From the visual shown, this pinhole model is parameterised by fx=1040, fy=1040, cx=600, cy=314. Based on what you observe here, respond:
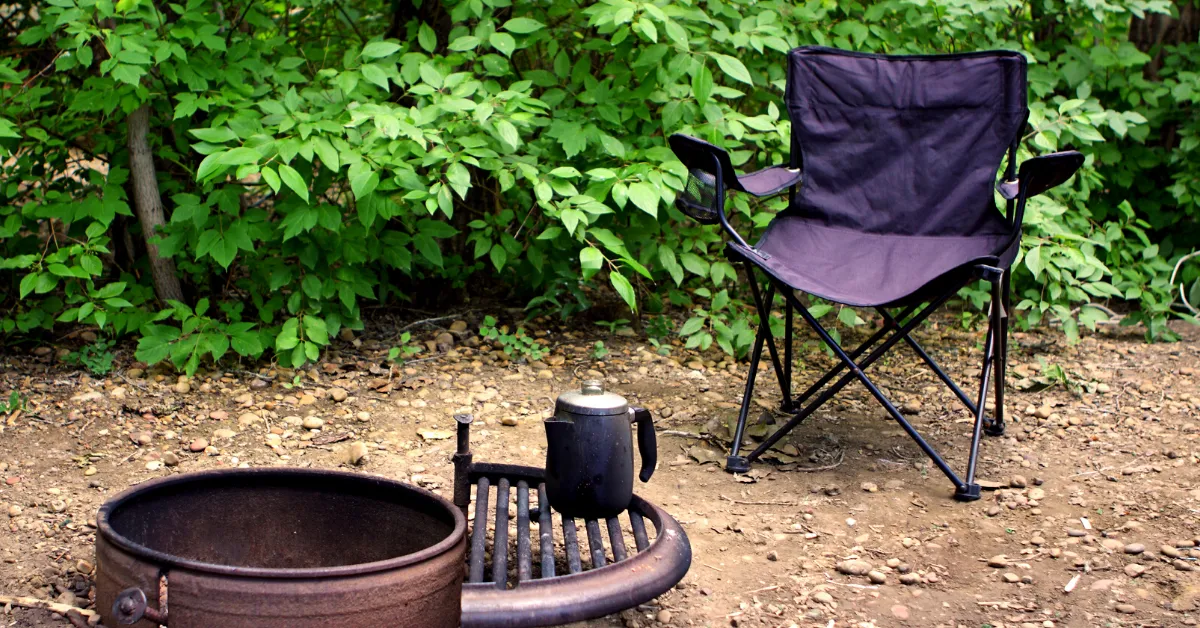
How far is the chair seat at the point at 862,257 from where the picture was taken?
8.11 ft

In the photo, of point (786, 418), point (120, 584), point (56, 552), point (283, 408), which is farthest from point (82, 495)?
point (786, 418)

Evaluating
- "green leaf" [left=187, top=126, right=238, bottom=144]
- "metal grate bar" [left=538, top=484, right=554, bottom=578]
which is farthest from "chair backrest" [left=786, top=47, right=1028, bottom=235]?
"green leaf" [left=187, top=126, right=238, bottom=144]

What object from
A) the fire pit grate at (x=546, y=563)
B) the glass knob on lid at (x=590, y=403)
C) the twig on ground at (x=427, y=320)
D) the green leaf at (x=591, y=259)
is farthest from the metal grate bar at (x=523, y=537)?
the twig on ground at (x=427, y=320)

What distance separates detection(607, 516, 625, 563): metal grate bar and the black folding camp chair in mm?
679

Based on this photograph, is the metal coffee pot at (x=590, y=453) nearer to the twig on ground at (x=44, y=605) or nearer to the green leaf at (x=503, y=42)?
the twig on ground at (x=44, y=605)

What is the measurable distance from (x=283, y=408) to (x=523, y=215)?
3.29 feet

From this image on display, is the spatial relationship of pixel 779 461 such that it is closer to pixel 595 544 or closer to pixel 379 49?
pixel 595 544

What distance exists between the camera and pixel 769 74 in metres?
3.34

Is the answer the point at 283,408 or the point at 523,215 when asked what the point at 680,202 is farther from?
the point at 283,408

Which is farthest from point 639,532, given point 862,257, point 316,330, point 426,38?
point 426,38

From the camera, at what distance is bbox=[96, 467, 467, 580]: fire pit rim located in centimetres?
142

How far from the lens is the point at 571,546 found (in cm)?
186

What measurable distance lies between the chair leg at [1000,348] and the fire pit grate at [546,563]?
43.6 inches

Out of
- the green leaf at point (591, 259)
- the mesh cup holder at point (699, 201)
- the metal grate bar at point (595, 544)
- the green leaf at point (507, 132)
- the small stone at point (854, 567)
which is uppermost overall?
the green leaf at point (507, 132)
